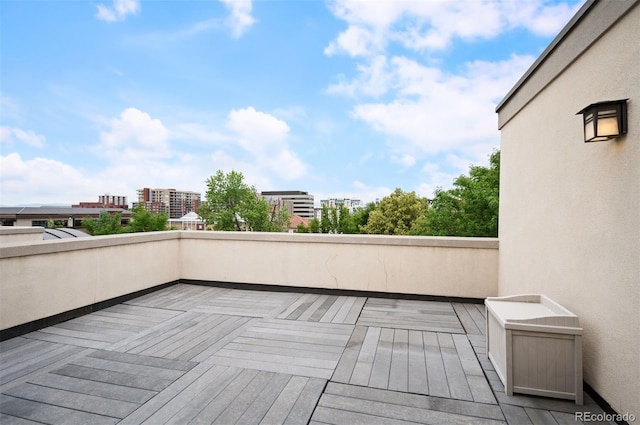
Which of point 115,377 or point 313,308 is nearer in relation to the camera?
point 115,377

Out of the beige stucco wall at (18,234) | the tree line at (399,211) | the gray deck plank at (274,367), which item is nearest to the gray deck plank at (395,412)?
the gray deck plank at (274,367)

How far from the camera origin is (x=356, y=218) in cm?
4003

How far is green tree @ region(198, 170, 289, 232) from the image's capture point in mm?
34194

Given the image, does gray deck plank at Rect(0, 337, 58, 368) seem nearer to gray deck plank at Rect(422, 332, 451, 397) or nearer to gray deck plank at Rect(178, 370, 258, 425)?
gray deck plank at Rect(178, 370, 258, 425)

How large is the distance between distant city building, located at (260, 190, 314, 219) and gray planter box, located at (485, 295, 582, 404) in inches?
3749

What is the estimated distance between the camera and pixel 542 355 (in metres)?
1.93

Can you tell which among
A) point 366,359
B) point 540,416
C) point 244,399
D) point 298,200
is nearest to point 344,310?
point 366,359

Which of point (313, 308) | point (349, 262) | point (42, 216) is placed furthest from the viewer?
point (42, 216)

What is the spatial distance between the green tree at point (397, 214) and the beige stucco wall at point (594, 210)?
23.7 m

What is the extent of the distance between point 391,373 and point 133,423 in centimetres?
167

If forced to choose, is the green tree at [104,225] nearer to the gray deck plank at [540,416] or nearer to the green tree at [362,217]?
the green tree at [362,217]

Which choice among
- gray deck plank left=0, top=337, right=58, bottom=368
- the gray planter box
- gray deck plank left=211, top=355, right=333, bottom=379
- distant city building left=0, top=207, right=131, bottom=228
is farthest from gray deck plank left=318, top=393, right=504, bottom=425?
distant city building left=0, top=207, right=131, bottom=228

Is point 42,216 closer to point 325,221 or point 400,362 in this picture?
point 325,221

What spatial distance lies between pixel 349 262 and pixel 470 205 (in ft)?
37.0
